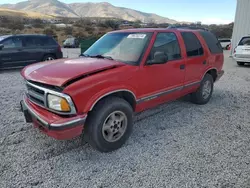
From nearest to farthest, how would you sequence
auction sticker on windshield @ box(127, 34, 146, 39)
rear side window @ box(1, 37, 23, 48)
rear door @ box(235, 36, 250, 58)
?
1. auction sticker on windshield @ box(127, 34, 146, 39)
2. rear side window @ box(1, 37, 23, 48)
3. rear door @ box(235, 36, 250, 58)

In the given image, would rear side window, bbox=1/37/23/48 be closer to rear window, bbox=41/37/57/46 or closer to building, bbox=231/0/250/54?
rear window, bbox=41/37/57/46

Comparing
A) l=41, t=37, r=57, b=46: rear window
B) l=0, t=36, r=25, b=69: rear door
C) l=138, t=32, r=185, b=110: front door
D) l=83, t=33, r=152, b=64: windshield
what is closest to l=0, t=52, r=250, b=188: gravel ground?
l=138, t=32, r=185, b=110: front door

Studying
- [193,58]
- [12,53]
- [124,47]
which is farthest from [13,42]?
[193,58]

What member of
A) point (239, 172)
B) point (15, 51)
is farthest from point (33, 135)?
point (15, 51)

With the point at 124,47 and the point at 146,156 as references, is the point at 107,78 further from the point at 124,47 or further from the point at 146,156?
the point at 146,156

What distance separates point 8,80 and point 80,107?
21.2ft

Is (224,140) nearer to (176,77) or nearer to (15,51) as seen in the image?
(176,77)

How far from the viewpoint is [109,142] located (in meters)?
3.05

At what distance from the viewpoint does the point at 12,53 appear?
952cm

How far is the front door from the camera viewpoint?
3.40m

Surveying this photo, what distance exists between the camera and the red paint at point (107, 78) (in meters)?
2.64

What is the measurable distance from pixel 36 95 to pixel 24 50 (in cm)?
797

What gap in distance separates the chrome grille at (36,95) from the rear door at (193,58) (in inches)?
112

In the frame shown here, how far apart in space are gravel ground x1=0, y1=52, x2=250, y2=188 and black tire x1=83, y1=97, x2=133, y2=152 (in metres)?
0.16
